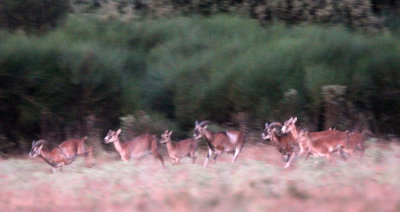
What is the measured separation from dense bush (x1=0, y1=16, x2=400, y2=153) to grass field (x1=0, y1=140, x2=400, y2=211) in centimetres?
191

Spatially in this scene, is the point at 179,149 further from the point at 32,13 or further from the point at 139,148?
the point at 32,13

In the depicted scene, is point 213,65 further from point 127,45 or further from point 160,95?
point 127,45

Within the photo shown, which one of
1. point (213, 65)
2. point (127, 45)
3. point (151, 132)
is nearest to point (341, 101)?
point (213, 65)

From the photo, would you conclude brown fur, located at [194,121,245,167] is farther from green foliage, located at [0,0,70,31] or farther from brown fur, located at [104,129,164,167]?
green foliage, located at [0,0,70,31]

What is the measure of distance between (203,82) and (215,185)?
6.42 metres

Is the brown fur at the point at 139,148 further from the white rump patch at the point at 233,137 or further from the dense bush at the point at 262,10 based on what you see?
the dense bush at the point at 262,10

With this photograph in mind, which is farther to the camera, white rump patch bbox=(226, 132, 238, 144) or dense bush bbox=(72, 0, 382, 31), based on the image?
Result: dense bush bbox=(72, 0, 382, 31)

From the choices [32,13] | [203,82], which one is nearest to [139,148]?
[203,82]

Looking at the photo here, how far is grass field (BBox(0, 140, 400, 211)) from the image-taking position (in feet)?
25.7

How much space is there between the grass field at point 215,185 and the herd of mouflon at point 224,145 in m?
0.20

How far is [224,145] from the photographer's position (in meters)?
12.4

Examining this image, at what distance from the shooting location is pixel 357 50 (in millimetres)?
14969

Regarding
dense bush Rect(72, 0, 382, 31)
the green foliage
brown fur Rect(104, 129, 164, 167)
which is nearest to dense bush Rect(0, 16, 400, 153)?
brown fur Rect(104, 129, 164, 167)

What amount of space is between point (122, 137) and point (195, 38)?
3.83 metres
